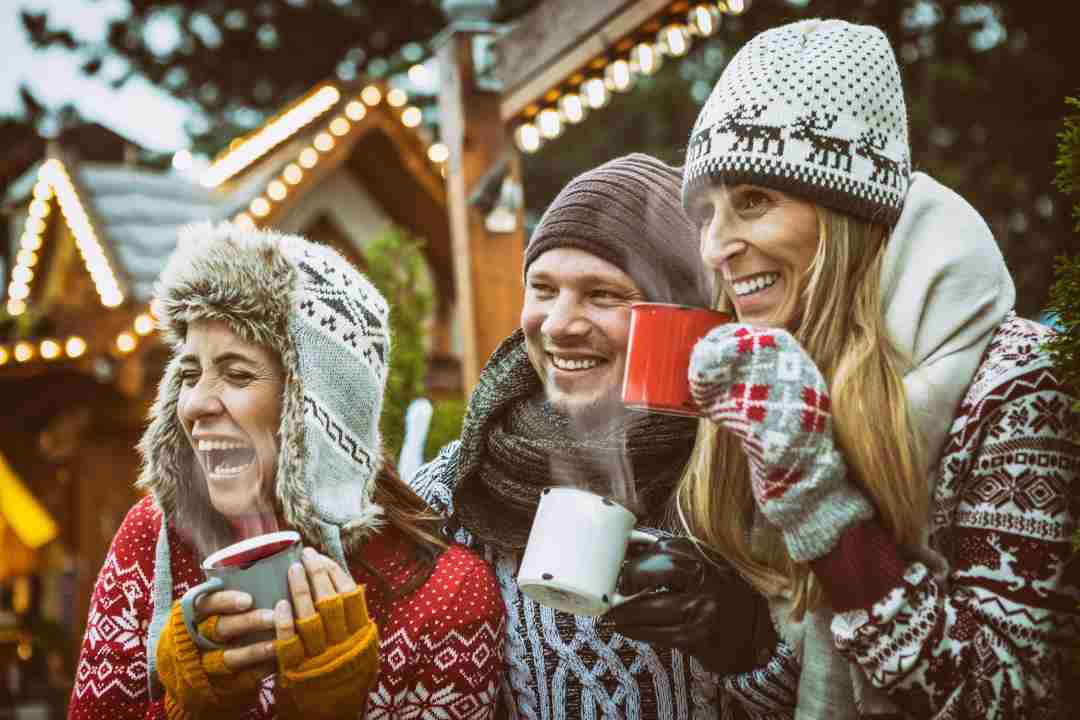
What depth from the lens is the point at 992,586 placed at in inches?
77.0

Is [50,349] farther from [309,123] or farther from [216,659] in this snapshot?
[216,659]

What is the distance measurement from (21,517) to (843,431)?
10.1 meters

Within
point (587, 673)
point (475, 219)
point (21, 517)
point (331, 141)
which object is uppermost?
point (331, 141)

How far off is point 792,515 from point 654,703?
870 mm

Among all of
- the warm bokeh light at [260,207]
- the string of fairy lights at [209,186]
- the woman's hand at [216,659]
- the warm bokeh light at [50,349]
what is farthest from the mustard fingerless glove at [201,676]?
the warm bokeh light at [50,349]

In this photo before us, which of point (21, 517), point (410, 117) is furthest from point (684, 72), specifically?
point (21, 517)

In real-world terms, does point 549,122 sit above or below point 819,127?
above

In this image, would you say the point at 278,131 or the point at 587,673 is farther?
the point at 278,131

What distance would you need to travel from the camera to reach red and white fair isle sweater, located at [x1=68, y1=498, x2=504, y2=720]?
2615 millimetres

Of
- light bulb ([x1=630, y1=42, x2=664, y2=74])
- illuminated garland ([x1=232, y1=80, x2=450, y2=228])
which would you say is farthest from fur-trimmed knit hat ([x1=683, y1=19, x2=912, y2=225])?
illuminated garland ([x1=232, y1=80, x2=450, y2=228])

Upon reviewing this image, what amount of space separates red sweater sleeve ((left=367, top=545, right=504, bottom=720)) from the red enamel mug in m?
0.75

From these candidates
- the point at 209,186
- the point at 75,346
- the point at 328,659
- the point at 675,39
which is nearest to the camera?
the point at 328,659

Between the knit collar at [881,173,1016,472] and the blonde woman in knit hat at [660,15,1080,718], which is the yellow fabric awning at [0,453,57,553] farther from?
the knit collar at [881,173,1016,472]

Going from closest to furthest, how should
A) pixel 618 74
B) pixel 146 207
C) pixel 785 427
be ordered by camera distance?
1. pixel 785 427
2. pixel 618 74
3. pixel 146 207
